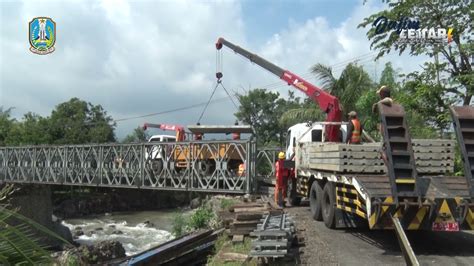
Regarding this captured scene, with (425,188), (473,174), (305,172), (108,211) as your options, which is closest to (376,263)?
(425,188)

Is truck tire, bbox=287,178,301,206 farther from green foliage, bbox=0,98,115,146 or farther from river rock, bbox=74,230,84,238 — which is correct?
green foliage, bbox=0,98,115,146

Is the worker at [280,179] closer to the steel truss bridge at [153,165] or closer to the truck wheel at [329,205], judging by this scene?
the truck wheel at [329,205]

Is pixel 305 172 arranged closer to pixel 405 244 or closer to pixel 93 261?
pixel 405 244

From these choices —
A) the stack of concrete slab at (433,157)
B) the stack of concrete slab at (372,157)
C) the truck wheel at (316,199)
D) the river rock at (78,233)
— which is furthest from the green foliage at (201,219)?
the river rock at (78,233)

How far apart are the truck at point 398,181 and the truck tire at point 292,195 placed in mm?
4034

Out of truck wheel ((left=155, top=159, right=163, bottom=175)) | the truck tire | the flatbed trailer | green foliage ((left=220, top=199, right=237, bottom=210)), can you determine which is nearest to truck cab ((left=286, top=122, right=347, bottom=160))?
the truck tire

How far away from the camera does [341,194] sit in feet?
32.8

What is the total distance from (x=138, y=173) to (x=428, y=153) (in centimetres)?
2049

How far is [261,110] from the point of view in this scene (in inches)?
2223

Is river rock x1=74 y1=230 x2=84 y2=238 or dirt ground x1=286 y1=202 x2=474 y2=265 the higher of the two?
dirt ground x1=286 y1=202 x2=474 y2=265

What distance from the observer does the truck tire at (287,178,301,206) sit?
1560 cm

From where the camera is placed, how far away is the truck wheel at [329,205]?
10516mm

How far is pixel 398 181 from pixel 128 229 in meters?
32.1

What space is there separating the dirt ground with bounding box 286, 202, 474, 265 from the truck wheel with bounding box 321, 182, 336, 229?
17 cm
